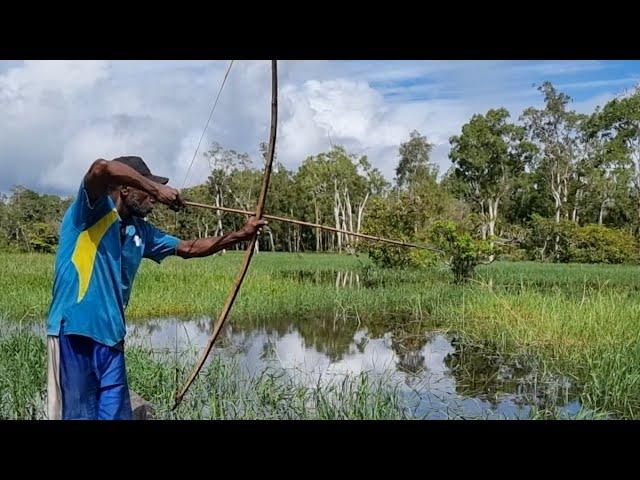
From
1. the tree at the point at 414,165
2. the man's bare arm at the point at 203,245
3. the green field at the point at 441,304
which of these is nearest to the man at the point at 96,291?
the man's bare arm at the point at 203,245

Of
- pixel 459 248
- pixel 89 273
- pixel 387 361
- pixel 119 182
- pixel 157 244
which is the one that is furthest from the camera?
pixel 459 248

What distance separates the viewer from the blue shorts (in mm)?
2160

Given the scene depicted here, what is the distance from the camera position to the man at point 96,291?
6.87 ft

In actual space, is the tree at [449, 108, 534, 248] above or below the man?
above

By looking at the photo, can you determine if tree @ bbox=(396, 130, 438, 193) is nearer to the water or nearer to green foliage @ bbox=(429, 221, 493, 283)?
green foliage @ bbox=(429, 221, 493, 283)

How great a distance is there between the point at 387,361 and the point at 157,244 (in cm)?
216

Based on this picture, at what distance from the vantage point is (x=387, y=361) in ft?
13.7

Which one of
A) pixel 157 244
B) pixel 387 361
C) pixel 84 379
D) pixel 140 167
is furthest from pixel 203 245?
pixel 387 361

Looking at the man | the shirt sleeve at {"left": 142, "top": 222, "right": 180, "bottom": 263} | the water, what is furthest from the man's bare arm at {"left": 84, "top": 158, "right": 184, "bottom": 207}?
the water

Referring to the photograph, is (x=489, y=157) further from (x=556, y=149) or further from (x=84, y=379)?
(x=84, y=379)

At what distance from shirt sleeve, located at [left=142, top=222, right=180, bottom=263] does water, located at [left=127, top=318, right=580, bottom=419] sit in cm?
155
